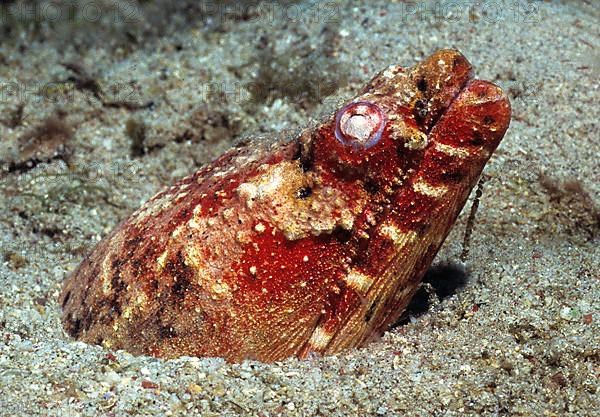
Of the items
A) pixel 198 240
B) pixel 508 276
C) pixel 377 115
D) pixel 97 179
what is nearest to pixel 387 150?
pixel 377 115

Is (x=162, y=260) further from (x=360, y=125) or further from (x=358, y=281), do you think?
(x=360, y=125)

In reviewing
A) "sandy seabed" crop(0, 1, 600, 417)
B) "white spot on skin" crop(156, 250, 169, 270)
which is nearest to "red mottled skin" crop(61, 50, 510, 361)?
"white spot on skin" crop(156, 250, 169, 270)

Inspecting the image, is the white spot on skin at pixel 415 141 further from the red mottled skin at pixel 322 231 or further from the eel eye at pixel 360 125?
the eel eye at pixel 360 125

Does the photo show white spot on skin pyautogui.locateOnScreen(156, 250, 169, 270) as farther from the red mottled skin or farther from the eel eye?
the eel eye

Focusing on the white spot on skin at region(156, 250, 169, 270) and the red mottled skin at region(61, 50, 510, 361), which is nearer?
the red mottled skin at region(61, 50, 510, 361)

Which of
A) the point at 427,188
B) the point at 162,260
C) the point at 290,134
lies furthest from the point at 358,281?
the point at 162,260

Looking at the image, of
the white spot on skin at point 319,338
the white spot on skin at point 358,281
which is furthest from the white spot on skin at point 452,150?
the white spot on skin at point 319,338
